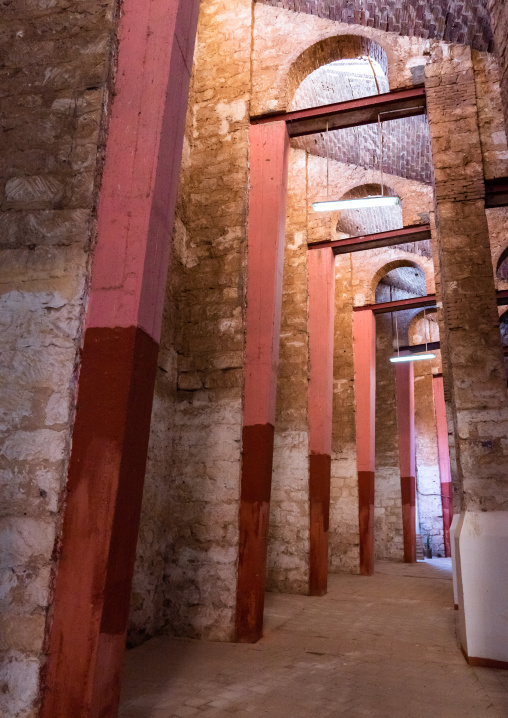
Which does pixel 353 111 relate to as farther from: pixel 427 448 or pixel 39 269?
pixel 427 448

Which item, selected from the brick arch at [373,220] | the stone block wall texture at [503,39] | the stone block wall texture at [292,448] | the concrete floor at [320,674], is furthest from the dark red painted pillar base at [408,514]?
the stone block wall texture at [503,39]

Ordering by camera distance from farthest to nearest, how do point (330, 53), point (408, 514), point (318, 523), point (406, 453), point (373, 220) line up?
point (406, 453)
point (408, 514)
point (373, 220)
point (318, 523)
point (330, 53)

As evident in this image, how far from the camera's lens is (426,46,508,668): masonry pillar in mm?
4766

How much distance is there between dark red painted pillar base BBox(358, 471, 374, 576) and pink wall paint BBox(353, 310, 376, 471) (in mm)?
290

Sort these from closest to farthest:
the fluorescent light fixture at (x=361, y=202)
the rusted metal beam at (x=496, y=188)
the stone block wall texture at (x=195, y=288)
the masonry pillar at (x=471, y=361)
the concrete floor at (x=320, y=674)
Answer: the stone block wall texture at (x=195, y=288) → the concrete floor at (x=320, y=674) → the masonry pillar at (x=471, y=361) → the rusted metal beam at (x=496, y=188) → the fluorescent light fixture at (x=361, y=202)

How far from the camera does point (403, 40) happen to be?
714cm

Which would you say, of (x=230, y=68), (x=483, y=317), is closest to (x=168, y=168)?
(x=483, y=317)

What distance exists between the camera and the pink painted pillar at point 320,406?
8.54 m

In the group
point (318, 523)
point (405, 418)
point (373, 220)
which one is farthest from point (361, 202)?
point (405, 418)

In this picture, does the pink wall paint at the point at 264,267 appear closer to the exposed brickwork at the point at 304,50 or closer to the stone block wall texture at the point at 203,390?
the stone block wall texture at the point at 203,390

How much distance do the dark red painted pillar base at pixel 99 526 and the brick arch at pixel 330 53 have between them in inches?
226

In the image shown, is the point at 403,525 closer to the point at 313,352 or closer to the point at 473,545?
the point at 313,352

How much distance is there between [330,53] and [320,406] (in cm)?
545

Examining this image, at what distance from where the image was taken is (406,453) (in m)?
15.5
